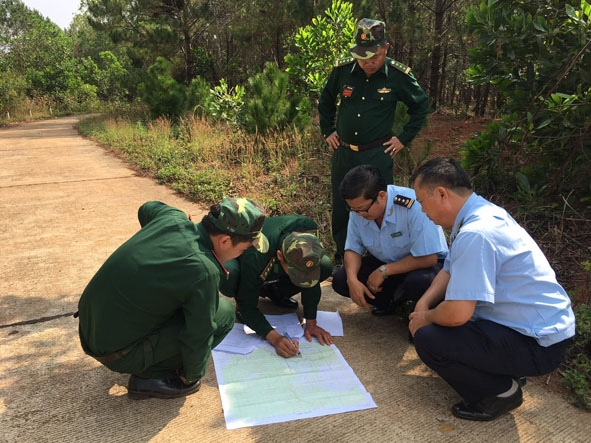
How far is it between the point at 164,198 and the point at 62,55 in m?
25.8

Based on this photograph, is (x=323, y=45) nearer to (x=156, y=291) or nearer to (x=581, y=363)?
(x=581, y=363)

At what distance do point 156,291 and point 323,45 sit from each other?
579 centimetres

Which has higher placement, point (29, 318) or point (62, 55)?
point (62, 55)

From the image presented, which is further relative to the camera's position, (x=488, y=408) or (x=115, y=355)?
(x=488, y=408)

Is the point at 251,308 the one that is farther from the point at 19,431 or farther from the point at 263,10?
the point at 263,10

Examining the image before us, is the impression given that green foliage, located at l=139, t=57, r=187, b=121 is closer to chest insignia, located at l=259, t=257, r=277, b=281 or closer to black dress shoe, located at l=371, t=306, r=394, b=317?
black dress shoe, located at l=371, t=306, r=394, b=317

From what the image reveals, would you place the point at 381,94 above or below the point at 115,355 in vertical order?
above

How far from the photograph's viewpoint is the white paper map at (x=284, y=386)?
78.3 inches

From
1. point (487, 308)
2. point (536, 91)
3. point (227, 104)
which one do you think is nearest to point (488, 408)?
point (487, 308)

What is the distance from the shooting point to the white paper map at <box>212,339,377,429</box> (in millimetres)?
1988

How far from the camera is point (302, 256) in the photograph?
2.19 meters

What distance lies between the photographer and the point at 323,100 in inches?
148

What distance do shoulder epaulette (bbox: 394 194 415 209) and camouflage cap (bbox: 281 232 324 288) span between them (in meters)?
0.64

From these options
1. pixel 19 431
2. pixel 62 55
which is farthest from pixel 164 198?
pixel 62 55
